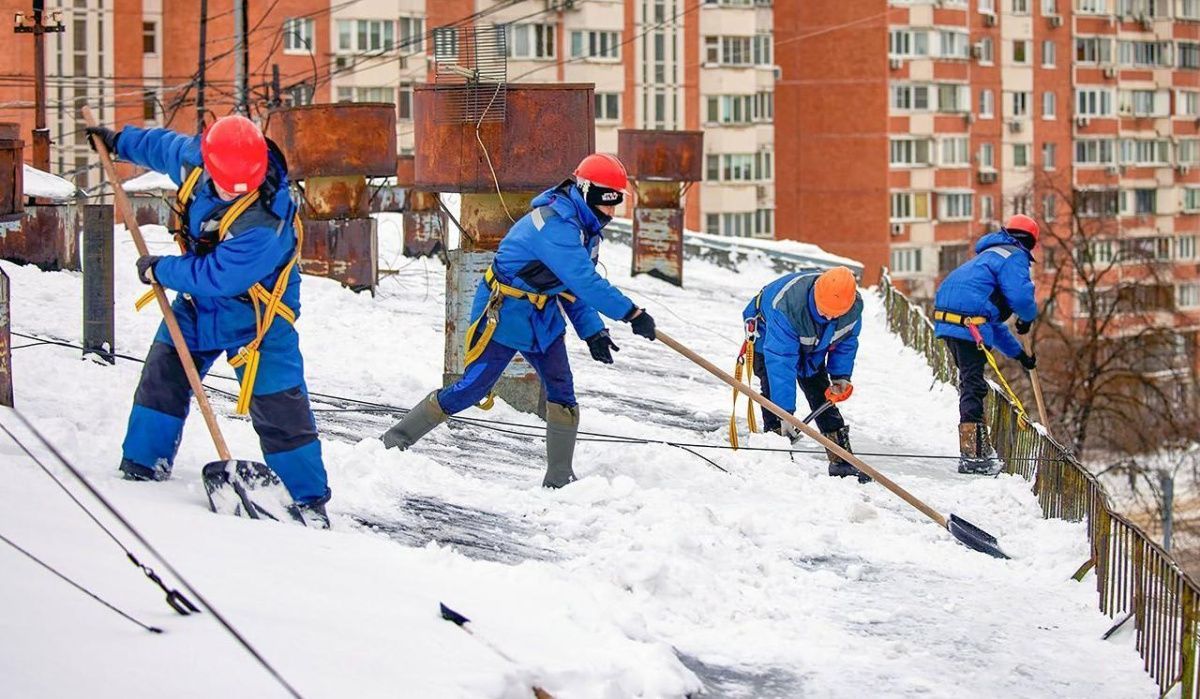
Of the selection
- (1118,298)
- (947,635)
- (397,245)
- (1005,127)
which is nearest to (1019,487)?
(947,635)

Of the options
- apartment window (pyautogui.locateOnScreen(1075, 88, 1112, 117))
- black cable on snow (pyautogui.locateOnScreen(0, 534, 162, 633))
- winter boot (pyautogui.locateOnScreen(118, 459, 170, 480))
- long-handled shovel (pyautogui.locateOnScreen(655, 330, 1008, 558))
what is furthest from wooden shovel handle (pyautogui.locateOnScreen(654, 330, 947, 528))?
apartment window (pyautogui.locateOnScreen(1075, 88, 1112, 117))

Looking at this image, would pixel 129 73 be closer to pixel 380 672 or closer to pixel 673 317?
pixel 673 317

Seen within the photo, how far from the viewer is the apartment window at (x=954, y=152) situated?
6931 cm

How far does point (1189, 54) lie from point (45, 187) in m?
72.5

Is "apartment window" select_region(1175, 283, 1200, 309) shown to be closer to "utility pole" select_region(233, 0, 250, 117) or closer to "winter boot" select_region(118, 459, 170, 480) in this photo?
"utility pole" select_region(233, 0, 250, 117)

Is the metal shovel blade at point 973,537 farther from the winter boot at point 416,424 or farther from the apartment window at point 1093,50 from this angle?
the apartment window at point 1093,50

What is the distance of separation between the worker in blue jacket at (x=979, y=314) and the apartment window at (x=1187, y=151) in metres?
70.9

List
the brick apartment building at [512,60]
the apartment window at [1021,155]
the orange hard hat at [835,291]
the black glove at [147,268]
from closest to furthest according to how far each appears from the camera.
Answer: the black glove at [147,268] < the orange hard hat at [835,291] < the brick apartment building at [512,60] < the apartment window at [1021,155]

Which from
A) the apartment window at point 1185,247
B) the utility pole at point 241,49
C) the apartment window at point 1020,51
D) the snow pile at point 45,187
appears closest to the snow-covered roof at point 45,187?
the snow pile at point 45,187

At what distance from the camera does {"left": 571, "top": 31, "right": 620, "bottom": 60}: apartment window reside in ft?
187

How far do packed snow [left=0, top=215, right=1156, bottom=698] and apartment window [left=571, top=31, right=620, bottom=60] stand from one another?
148 ft

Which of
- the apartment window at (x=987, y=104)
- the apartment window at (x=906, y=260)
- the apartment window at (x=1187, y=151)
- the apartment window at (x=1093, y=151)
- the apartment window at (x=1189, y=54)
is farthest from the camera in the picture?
the apartment window at (x=1187, y=151)

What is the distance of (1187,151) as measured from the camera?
261ft

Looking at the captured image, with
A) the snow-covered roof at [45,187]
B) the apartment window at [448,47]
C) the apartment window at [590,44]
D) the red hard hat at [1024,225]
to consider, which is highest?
the apartment window at [590,44]
